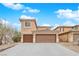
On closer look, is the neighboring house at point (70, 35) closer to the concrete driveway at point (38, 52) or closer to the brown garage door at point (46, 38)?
the brown garage door at point (46, 38)

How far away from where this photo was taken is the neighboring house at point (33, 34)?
119 ft

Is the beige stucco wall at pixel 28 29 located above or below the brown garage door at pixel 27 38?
above

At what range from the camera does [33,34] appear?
121 ft

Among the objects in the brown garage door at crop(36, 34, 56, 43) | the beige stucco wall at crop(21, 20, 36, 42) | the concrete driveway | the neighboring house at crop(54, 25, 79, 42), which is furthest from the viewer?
the beige stucco wall at crop(21, 20, 36, 42)

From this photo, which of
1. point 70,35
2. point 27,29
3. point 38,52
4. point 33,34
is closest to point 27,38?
point 33,34

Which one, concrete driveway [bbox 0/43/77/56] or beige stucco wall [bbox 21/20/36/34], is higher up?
beige stucco wall [bbox 21/20/36/34]

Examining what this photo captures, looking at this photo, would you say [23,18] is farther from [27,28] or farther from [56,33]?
[56,33]

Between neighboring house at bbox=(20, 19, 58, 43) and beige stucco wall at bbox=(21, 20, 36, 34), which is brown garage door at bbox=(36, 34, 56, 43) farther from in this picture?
beige stucco wall at bbox=(21, 20, 36, 34)

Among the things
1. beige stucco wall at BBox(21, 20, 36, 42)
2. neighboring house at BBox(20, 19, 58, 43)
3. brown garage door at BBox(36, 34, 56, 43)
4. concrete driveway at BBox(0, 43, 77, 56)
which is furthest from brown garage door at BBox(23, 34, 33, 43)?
concrete driveway at BBox(0, 43, 77, 56)

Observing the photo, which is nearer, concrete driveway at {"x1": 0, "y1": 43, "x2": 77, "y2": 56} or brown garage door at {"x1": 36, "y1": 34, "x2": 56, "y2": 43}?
concrete driveway at {"x1": 0, "y1": 43, "x2": 77, "y2": 56}

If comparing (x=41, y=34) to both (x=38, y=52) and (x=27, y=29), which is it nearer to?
(x=27, y=29)

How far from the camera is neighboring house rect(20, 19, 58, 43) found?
119 feet

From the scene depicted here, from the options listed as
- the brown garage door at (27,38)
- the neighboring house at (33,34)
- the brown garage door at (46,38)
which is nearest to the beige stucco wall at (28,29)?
the neighboring house at (33,34)

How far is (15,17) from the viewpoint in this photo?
32562 millimetres
